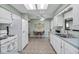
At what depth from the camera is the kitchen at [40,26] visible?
2.28 metres

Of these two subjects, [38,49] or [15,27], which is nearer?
[15,27]

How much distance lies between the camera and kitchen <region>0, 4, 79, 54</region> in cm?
228

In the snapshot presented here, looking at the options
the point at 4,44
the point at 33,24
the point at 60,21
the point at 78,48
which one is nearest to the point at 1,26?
the point at 4,44

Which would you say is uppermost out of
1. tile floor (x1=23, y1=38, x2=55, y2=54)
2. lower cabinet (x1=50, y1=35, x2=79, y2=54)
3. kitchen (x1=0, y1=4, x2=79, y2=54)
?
kitchen (x1=0, y1=4, x2=79, y2=54)

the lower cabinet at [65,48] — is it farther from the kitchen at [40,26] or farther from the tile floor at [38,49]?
the tile floor at [38,49]

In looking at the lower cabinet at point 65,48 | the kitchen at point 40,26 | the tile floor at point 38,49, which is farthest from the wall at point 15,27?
the lower cabinet at point 65,48

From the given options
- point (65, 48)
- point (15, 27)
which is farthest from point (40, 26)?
point (65, 48)

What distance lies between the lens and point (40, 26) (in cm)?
878

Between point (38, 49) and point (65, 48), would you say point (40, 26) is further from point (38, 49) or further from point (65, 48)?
point (65, 48)

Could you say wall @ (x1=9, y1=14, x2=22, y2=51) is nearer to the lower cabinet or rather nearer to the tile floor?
the tile floor

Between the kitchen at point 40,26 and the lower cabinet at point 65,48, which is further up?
the kitchen at point 40,26

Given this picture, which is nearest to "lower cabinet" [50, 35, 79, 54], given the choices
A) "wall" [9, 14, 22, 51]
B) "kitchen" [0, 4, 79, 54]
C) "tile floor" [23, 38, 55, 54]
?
→ "kitchen" [0, 4, 79, 54]

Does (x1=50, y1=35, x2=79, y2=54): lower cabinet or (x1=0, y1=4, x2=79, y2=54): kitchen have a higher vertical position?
(x1=0, y1=4, x2=79, y2=54): kitchen
